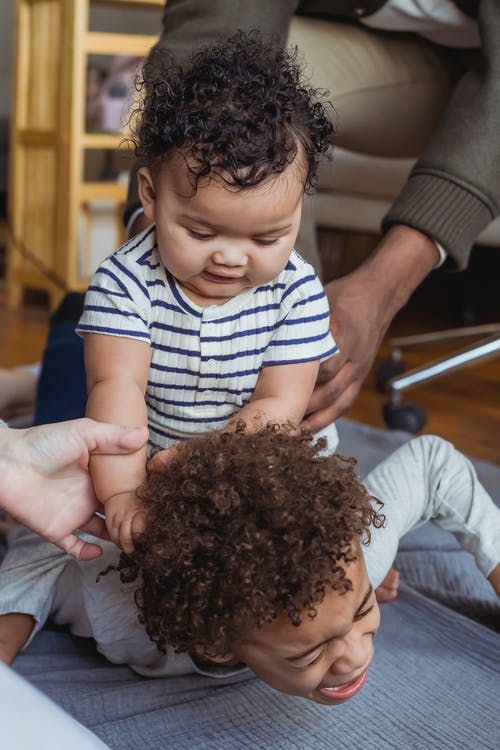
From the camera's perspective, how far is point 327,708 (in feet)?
2.56

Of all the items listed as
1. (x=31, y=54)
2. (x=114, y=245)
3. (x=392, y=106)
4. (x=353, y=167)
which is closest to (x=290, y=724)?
(x=392, y=106)

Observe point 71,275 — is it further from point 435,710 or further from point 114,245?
point 435,710

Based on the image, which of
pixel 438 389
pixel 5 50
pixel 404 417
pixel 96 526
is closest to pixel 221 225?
pixel 96 526

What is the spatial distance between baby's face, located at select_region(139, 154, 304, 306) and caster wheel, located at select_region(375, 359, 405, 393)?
125 centimetres

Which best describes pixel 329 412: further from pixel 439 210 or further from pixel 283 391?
pixel 439 210

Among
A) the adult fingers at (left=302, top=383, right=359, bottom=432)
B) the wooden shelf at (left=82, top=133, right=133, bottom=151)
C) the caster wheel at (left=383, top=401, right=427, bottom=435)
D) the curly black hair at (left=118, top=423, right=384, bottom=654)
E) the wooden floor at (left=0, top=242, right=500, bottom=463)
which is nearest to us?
the curly black hair at (left=118, top=423, right=384, bottom=654)

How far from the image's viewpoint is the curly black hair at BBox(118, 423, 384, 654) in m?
0.61

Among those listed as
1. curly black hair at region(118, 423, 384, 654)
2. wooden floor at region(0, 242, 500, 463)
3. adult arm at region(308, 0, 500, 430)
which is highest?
adult arm at region(308, 0, 500, 430)

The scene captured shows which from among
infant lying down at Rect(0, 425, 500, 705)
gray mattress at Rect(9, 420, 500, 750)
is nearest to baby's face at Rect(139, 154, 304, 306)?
infant lying down at Rect(0, 425, 500, 705)

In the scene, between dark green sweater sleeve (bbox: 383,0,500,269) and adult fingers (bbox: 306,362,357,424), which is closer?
adult fingers (bbox: 306,362,357,424)

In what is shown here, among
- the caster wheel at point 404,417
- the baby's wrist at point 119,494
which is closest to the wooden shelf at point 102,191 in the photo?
the caster wheel at point 404,417

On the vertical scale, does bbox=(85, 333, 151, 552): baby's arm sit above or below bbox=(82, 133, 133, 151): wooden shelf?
above

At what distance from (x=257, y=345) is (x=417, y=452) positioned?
8.5 inches

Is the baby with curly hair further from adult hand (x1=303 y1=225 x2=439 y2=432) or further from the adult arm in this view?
the adult arm
